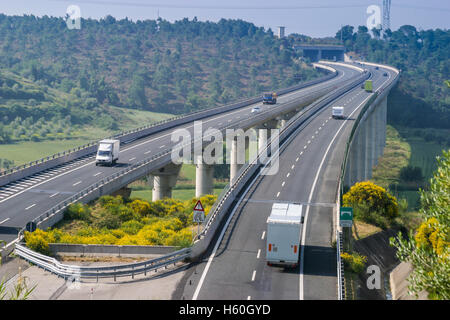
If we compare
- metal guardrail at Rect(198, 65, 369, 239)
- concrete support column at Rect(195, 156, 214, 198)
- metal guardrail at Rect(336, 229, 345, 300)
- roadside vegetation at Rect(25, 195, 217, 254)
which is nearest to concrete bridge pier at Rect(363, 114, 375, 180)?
metal guardrail at Rect(198, 65, 369, 239)

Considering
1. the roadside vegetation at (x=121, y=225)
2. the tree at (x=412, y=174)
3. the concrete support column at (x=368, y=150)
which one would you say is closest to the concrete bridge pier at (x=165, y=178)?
the roadside vegetation at (x=121, y=225)

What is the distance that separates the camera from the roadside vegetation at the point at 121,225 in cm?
3409

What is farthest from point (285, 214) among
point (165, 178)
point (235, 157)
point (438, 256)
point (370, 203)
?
point (235, 157)

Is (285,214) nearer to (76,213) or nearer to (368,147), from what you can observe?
(76,213)

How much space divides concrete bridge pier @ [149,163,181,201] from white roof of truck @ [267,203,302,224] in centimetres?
3317

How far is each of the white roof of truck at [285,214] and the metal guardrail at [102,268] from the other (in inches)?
191

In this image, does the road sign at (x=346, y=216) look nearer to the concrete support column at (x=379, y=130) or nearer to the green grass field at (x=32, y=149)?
the green grass field at (x=32, y=149)

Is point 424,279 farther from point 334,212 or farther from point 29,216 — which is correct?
point 29,216

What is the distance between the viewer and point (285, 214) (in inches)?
1221

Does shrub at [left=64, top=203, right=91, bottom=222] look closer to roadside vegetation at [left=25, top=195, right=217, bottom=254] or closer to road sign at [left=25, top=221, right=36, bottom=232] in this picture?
roadside vegetation at [left=25, top=195, right=217, bottom=254]

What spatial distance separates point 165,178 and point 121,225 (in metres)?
24.4

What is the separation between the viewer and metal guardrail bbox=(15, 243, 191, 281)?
1115 inches

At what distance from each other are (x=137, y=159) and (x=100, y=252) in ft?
94.8
